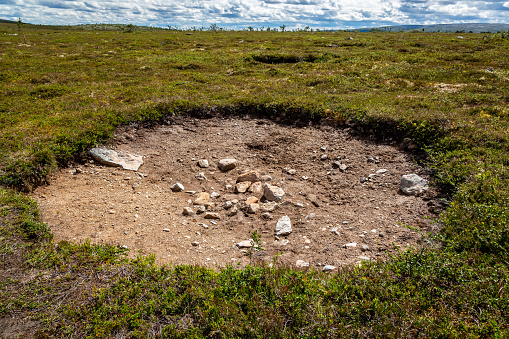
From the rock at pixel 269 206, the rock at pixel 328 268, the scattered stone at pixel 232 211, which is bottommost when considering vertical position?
the scattered stone at pixel 232 211

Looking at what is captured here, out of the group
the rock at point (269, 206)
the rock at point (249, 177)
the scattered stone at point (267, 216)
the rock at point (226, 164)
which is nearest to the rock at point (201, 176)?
the rock at point (226, 164)

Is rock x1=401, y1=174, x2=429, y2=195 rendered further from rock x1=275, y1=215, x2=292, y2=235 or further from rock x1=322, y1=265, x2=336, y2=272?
rock x1=322, y1=265, x2=336, y2=272

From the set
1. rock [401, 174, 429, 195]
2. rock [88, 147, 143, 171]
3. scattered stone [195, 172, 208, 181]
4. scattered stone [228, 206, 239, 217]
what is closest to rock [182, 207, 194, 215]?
scattered stone [228, 206, 239, 217]

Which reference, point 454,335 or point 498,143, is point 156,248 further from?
point 498,143

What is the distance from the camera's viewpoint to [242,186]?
23.2 feet

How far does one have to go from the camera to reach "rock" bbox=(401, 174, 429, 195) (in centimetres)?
600

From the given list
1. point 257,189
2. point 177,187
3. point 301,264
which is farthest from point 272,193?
point 177,187

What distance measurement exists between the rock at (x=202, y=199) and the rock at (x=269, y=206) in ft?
4.50

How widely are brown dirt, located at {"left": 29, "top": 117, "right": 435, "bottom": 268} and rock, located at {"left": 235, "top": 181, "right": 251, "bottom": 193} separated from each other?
0.52ft

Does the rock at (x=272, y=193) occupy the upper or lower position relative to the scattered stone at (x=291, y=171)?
lower

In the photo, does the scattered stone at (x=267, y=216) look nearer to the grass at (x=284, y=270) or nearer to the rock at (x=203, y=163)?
the grass at (x=284, y=270)

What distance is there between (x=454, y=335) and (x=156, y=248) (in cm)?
449

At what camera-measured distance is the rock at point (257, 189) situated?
6.81 meters

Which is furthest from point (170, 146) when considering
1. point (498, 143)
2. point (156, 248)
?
point (498, 143)
